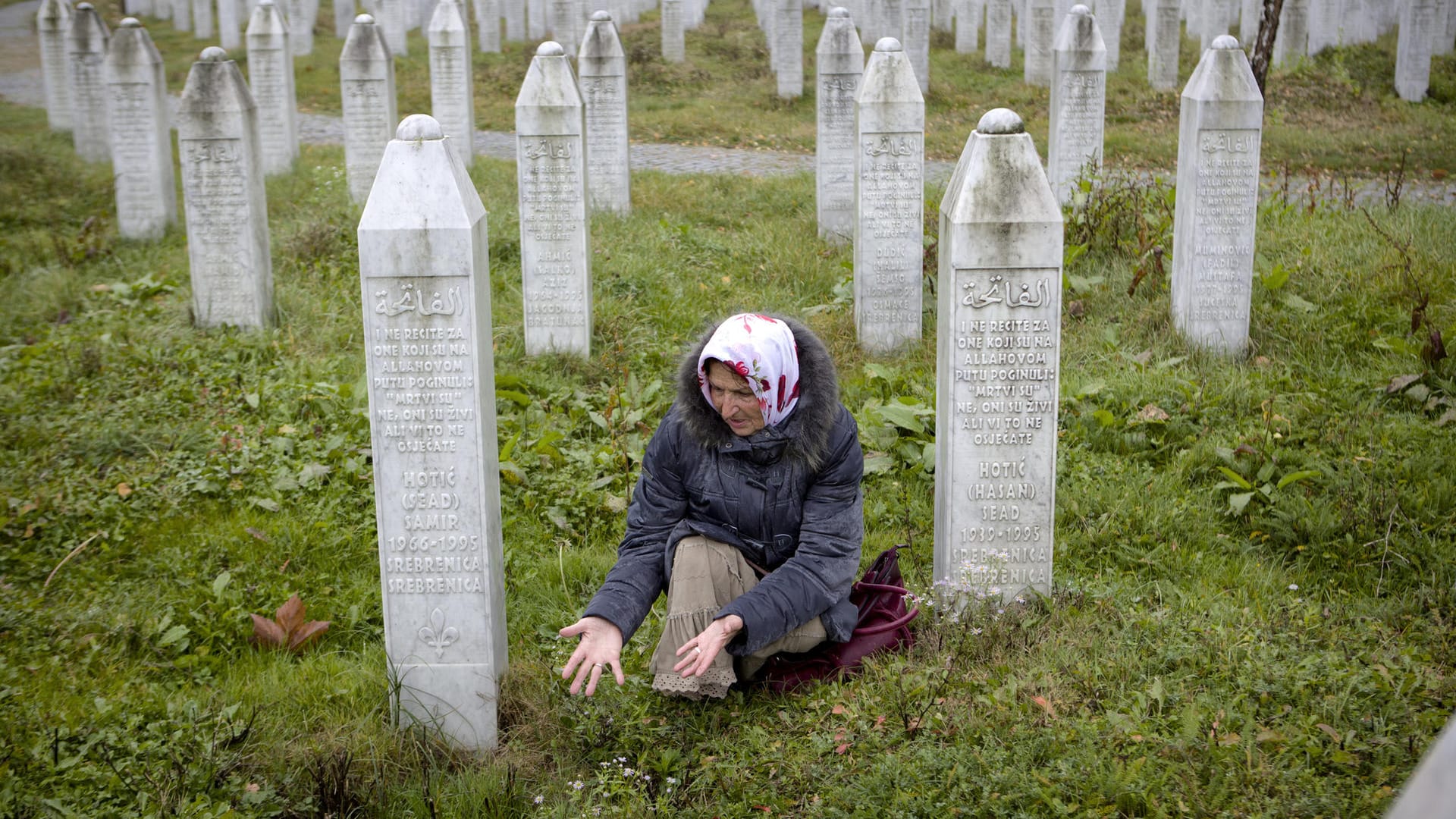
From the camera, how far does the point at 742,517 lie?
420cm

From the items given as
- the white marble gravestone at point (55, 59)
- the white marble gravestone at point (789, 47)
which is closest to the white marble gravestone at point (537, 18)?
the white marble gravestone at point (789, 47)

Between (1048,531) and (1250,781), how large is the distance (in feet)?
4.99

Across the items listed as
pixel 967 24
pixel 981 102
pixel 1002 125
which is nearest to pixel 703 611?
→ pixel 1002 125

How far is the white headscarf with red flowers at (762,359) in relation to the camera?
389 cm

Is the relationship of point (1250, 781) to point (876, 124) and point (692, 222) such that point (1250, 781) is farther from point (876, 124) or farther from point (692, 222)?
point (692, 222)

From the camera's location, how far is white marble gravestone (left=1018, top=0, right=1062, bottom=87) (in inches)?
882

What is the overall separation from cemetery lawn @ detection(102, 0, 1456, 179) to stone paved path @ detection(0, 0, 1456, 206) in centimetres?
61

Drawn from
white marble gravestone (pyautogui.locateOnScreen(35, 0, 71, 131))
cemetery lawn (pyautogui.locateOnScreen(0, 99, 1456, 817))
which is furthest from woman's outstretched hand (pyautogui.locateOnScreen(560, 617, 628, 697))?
white marble gravestone (pyautogui.locateOnScreen(35, 0, 71, 131))

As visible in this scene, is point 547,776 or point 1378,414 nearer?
point 547,776

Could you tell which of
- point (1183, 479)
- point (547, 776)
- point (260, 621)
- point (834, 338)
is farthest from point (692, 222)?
point (547, 776)

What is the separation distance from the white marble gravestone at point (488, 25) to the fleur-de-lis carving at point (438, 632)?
25.0m

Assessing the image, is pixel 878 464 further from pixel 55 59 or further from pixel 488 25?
pixel 488 25

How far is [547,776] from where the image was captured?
4.02m

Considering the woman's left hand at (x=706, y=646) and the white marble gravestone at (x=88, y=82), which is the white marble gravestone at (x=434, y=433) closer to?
the woman's left hand at (x=706, y=646)
